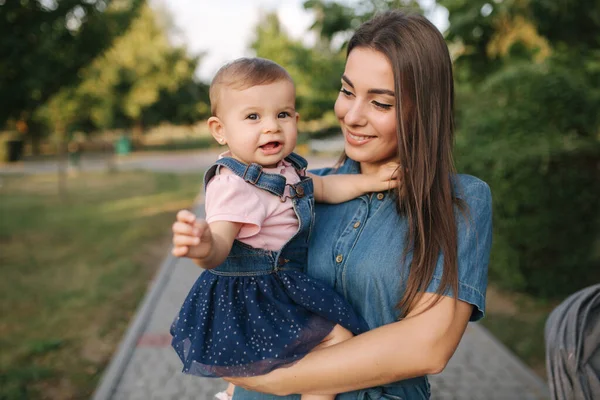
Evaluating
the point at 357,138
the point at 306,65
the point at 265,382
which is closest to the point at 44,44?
the point at 306,65

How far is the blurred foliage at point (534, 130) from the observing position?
4.78 meters

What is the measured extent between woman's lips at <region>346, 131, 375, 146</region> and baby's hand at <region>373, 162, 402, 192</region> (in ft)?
0.43

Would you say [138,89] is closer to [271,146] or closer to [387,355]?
[271,146]

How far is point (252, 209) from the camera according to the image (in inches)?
67.7

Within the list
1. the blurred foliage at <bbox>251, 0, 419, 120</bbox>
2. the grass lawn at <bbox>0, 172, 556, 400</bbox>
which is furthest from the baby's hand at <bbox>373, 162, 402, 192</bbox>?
the grass lawn at <bbox>0, 172, 556, 400</bbox>

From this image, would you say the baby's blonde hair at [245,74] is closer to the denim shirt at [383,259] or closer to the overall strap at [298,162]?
the overall strap at [298,162]

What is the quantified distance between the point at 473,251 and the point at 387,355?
1.30 ft

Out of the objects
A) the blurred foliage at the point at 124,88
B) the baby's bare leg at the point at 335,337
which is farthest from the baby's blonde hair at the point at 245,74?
the blurred foliage at the point at 124,88

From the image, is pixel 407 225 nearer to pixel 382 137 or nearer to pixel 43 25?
pixel 382 137

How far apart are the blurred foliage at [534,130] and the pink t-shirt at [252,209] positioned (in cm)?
Result: 346

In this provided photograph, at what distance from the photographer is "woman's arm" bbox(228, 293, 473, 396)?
1594 mm

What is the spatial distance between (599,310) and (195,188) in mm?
17502

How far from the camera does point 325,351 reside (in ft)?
5.48

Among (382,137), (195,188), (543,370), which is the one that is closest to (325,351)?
(382,137)
